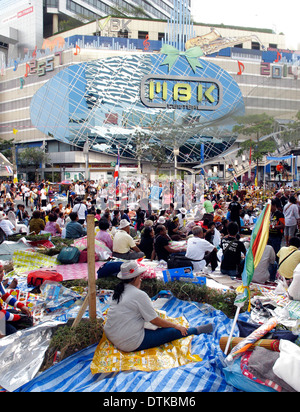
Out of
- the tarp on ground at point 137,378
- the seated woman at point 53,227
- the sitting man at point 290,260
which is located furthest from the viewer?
the seated woman at point 53,227

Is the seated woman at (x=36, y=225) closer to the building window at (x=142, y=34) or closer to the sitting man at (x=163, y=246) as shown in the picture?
the sitting man at (x=163, y=246)

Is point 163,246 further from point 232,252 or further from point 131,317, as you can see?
point 131,317

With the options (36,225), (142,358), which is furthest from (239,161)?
(142,358)

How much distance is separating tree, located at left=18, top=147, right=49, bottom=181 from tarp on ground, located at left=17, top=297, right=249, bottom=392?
4209cm

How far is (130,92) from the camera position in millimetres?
44594

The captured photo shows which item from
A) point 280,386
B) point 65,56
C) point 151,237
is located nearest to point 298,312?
point 280,386

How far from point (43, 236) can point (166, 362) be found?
5.98 metres

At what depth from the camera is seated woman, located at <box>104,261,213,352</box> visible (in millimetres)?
3445

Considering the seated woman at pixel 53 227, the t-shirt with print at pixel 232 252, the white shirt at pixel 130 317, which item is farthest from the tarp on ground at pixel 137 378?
the seated woman at pixel 53 227

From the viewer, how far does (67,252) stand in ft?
22.7

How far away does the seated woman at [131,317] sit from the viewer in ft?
11.3

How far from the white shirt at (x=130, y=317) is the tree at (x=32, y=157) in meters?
42.2

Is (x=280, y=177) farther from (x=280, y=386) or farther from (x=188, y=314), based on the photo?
(x=280, y=386)

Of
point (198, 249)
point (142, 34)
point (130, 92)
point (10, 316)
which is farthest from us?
point (142, 34)
